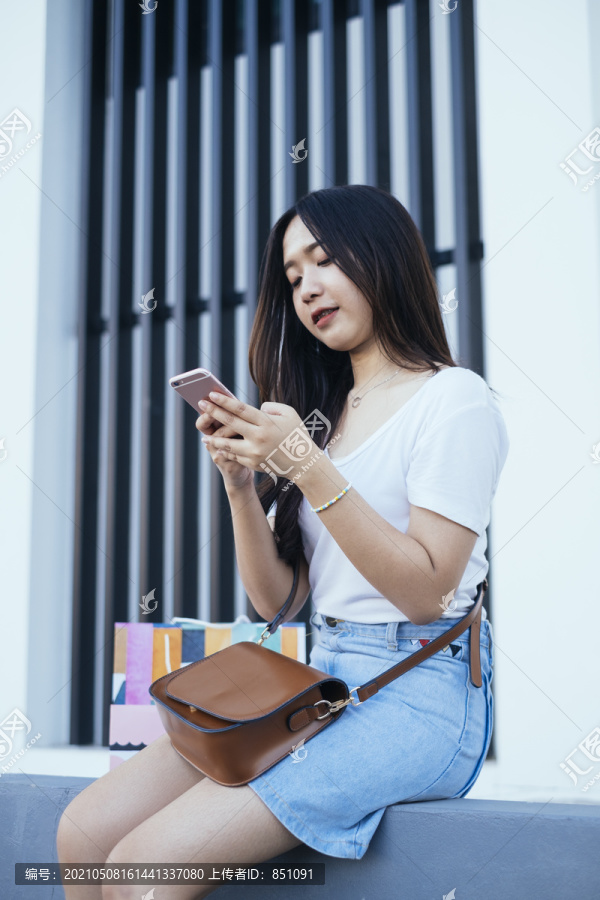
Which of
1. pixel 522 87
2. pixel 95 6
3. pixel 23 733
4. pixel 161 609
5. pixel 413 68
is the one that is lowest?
pixel 23 733

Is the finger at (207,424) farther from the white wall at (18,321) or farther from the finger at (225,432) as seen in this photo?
the white wall at (18,321)

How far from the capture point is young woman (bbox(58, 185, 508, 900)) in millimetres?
800

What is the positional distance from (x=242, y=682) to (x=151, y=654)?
0.86m

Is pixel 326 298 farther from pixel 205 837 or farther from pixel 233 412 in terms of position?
pixel 205 837

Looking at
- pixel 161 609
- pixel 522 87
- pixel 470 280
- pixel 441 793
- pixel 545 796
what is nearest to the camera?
pixel 441 793

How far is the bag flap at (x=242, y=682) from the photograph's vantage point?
82cm

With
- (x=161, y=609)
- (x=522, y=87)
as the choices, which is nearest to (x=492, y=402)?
(x=522, y=87)

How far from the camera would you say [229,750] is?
0.79 metres

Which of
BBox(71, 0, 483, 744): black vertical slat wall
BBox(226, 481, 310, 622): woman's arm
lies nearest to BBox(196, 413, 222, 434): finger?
BBox(226, 481, 310, 622): woman's arm

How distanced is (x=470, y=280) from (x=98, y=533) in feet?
5.34

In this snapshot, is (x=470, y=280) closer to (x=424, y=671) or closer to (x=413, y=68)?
(x=413, y=68)

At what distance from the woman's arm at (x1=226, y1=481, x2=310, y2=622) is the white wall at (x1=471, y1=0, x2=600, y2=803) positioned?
1.08 meters

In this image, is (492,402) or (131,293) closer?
(492,402)

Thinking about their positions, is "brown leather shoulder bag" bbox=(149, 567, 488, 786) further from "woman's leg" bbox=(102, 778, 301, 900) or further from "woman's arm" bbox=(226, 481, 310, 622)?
"woman's arm" bbox=(226, 481, 310, 622)
